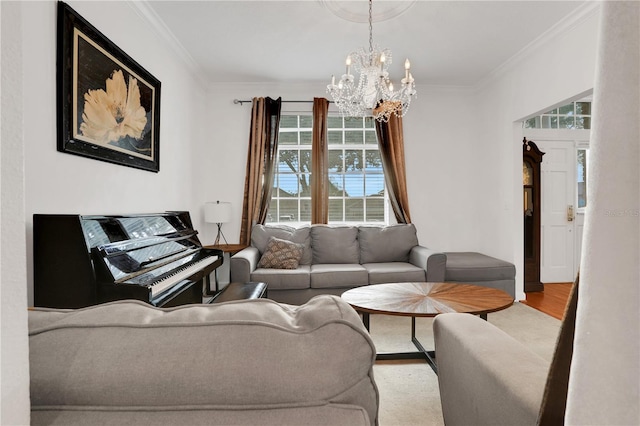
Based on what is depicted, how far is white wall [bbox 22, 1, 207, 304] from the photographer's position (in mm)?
1798

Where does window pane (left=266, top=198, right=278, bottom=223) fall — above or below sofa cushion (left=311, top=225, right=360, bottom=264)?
Result: above

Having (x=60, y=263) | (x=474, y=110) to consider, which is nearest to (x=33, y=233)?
(x=60, y=263)

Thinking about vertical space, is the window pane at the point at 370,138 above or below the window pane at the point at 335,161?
above

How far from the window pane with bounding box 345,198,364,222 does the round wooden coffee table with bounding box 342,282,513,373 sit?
225cm

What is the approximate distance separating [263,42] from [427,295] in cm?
290

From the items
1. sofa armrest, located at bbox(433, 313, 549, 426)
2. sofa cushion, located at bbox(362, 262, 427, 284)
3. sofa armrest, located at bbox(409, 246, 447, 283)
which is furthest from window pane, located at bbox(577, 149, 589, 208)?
sofa armrest, located at bbox(433, 313, 549, 426)

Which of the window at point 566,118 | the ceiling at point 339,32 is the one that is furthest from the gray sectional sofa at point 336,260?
the window at point 566,118

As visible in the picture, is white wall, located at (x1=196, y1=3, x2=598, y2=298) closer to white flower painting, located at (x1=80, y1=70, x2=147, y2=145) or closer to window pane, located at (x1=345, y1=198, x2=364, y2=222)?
window pane, located at (x1=345, y1=198, x2=364, y2=222)

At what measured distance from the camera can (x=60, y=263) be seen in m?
1.80

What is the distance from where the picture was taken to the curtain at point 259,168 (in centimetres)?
458

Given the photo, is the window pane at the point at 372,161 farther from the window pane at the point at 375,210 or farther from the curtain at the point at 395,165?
the window pane at the point at 375,210

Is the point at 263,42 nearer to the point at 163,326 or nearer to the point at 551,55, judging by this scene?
the point at 551,55

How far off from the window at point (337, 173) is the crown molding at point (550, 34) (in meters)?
1.69

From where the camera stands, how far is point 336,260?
4.14 metres
